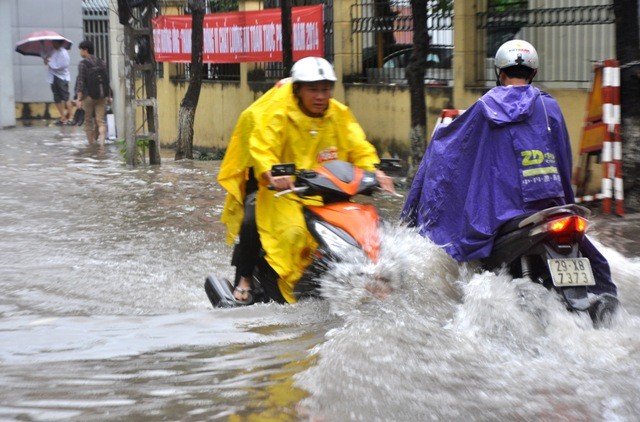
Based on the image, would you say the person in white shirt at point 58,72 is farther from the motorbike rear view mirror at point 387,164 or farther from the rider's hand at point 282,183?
the rider's hand at point 282,183

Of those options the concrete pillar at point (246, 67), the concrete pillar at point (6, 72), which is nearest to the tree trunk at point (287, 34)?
the concrete pillar at point (246, 67)

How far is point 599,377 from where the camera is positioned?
477 cm

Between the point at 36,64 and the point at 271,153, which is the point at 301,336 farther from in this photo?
the point at 36,64

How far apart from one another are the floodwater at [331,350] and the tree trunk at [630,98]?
3.15 meters

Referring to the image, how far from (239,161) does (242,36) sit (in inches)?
478

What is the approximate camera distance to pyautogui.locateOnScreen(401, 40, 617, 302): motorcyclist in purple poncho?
5.42 m

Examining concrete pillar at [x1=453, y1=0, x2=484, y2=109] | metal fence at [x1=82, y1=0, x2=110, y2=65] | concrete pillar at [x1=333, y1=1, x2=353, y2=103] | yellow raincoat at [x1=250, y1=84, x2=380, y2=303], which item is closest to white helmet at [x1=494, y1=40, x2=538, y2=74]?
yellow raincoat at [x1=250, y1=84, x2=380, y2=303]

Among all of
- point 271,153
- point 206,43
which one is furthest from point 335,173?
point 206,43

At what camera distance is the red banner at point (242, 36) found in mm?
16391

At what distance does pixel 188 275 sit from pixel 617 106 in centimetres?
445

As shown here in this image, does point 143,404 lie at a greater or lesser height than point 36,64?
lesser

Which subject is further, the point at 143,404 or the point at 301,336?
the point at 301,336

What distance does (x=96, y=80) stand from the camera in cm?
1973

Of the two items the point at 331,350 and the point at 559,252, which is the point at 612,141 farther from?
the point at 331,350
